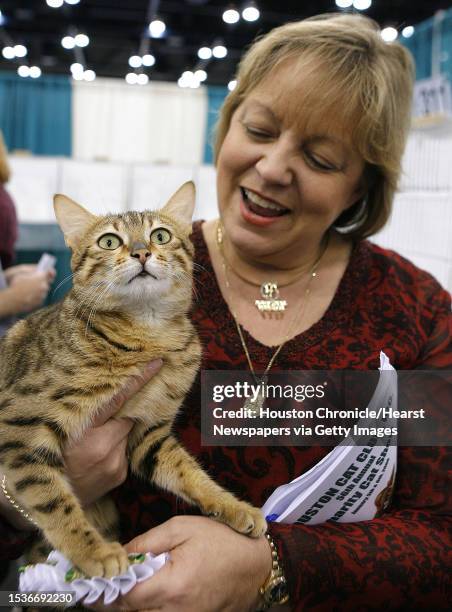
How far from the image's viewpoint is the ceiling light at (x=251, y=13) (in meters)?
1.08

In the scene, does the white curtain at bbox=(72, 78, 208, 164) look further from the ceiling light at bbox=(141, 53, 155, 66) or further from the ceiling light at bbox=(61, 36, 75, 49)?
the ceiling light at bbox=(61, 36, 75, 49)

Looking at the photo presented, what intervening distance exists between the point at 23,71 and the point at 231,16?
1.70 feet

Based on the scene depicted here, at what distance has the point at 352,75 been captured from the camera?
2.72 feet

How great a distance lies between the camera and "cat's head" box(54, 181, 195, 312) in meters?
0.75

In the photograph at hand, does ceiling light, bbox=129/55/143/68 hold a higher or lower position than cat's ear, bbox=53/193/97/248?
higher

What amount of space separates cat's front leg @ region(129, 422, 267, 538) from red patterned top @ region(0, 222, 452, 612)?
0.03 m

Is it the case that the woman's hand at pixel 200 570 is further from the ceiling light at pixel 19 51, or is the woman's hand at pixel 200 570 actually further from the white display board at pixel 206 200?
the ceiling light at pixel 19 51

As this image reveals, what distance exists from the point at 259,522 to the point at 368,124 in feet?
2.08

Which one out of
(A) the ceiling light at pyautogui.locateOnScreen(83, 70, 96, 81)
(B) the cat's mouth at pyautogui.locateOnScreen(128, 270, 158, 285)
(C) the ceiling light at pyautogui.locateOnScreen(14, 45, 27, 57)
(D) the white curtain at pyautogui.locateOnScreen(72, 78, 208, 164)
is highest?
(C) the ceiling light at pyautogui.locateOnScreen(14, 45, 27, 57)

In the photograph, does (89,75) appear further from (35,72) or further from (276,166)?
(276,166)

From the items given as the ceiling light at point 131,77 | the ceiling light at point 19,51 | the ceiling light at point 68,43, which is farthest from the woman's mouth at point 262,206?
the ceiling light at point 68,43

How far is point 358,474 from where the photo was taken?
695 millimetres

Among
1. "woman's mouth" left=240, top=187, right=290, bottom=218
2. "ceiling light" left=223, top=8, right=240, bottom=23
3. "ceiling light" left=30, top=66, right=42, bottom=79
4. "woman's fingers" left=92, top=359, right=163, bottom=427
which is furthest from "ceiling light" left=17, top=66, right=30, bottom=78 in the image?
"woman's fingers" left=92, top=359, right=163, bottom=427

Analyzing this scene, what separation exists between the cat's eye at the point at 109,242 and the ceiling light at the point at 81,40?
1.05 metres
